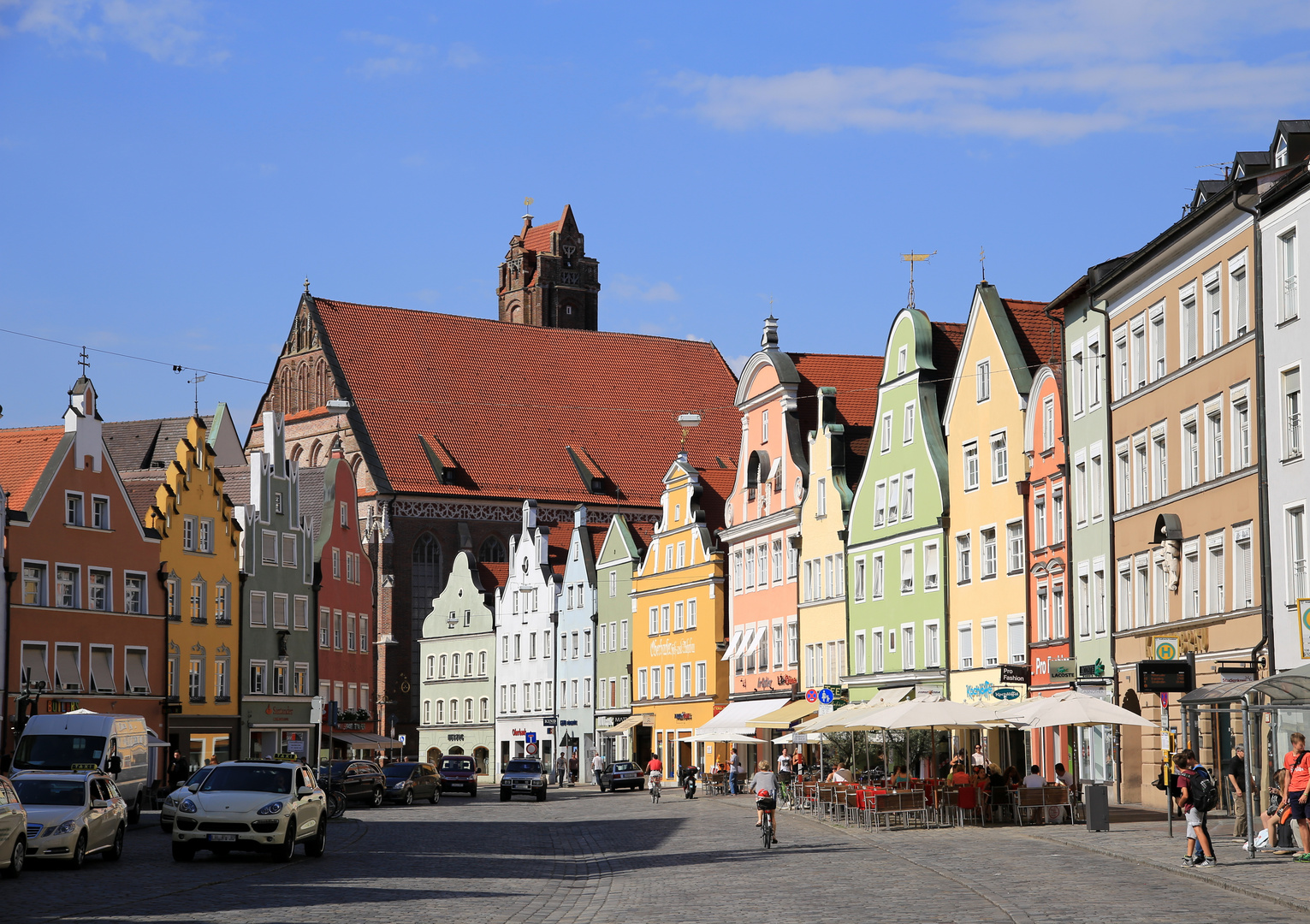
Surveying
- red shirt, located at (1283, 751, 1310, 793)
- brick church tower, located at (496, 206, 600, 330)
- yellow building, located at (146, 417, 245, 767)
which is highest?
brick church tower, located at (496, 206, 600, 330)

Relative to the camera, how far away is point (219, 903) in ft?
64.3

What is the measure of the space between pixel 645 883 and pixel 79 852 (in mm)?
7702

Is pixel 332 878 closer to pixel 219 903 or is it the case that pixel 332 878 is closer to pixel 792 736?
pixel 219 903

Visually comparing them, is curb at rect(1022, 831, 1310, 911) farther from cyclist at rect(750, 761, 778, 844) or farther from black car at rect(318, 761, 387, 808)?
black car at rect(318, 761, 387, 808)

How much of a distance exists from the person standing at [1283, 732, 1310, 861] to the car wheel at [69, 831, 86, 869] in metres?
15.5

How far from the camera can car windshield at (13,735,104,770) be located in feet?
128

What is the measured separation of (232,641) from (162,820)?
37.6 meters

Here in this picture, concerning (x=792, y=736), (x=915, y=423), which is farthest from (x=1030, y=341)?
(x=792, y=736)

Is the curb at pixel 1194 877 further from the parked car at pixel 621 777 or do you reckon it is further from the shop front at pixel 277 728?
the shop front at pixel 277 728

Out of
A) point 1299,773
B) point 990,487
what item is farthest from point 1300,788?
point 990,487

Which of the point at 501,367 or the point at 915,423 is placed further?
the point at 501,367

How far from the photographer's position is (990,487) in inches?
2076

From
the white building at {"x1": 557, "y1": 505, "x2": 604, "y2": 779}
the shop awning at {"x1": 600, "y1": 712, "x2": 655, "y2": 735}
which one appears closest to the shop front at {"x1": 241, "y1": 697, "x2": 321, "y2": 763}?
the shop awning at {"x1": 600, "y1": 712, "x2": 655, "y2": 735}

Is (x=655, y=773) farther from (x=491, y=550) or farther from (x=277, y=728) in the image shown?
(x=491, y=550)
